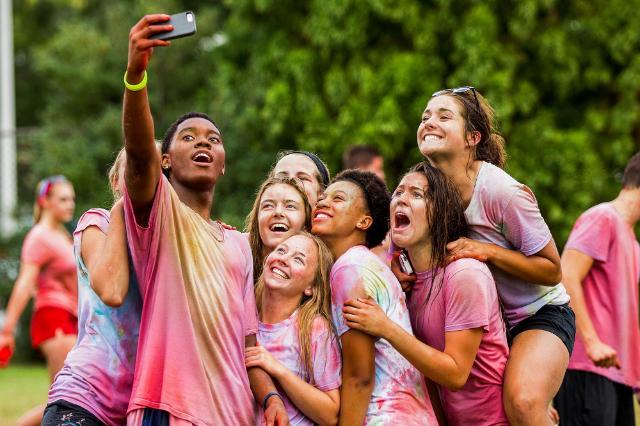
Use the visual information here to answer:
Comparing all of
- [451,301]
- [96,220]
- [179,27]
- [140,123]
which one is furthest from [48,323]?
[179,27]

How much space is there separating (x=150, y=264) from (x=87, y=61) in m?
17.5

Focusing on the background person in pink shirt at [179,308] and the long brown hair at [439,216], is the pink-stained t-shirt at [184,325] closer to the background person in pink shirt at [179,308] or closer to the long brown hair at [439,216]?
the background person in pink shirt at [179,308]

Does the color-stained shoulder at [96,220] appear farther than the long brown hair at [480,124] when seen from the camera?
No

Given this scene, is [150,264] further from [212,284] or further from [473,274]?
[473,274]

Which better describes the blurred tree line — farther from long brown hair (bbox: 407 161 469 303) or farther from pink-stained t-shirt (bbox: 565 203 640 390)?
long brown hair (bbox: 407 161 469 303)

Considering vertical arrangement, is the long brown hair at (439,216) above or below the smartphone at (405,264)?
above

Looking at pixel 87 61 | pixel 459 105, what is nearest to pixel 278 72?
pixel 87 61

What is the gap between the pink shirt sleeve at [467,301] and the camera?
4367 mm

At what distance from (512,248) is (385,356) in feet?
2.94

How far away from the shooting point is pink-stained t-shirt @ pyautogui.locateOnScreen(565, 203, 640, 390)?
20.8 feet

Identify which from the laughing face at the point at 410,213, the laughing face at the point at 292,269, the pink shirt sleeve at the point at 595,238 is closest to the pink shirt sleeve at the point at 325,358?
the laughing face at the point at 292,269

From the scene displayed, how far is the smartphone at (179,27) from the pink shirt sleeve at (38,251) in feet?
16.6

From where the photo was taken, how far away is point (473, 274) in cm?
442

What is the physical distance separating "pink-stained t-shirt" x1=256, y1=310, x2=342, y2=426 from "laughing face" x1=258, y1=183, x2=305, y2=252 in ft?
1.64
